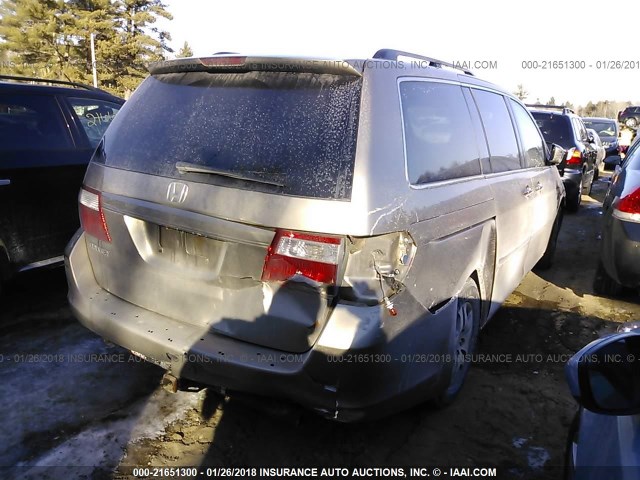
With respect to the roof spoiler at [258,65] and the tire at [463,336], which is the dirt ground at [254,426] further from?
the roof spoiler at [258,65]

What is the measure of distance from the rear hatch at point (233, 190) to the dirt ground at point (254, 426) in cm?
55

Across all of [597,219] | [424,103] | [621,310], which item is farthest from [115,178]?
[597,219]

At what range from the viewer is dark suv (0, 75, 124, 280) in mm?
3854

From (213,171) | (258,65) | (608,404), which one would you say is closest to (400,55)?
(258,65)

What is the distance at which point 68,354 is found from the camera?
3463 millimetres

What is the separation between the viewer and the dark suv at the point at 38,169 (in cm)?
385

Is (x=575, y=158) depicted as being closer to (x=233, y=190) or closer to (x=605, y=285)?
(x=605, y=285)

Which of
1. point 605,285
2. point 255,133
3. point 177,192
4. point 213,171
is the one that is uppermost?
point 255,133

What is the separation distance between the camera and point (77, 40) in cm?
3650

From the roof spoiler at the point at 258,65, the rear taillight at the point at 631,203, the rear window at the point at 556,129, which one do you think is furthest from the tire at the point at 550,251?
the roof spoiler at the point at 258,65

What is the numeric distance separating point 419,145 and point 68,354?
107 inches

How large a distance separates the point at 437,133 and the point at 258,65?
0.99m

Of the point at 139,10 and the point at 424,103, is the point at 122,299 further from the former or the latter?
the point at 139,10

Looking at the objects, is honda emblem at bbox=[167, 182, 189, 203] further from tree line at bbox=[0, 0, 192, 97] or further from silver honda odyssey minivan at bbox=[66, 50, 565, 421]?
tree line at bbox=[0, 0, 192, 97]
